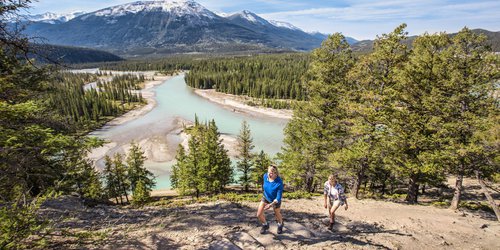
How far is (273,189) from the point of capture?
9.67 m

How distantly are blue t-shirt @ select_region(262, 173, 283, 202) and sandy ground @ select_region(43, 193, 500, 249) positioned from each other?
1.55 metres

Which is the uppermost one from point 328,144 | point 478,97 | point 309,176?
point 478,97

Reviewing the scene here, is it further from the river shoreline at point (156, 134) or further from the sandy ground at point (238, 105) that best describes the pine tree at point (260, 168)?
the sandy ground at point (238, 105)

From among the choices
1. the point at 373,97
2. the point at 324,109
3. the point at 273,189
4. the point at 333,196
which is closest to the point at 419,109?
the point at 373,97

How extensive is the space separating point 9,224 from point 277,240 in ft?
24.9

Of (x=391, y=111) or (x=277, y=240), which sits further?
(x=391, y=111)

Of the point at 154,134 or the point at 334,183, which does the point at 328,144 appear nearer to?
the point at 334,183

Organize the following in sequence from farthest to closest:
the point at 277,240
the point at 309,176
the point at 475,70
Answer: the point at 309,176 < the point at 475,70 < the point at 277,240

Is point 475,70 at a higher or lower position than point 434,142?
higher

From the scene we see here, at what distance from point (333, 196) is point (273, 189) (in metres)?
3.25

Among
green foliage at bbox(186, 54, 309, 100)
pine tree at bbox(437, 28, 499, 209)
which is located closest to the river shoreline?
green foliage at bbox(186, 54, 309, 100)

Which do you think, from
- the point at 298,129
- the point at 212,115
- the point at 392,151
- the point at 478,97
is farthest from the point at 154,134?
the point at 478,97

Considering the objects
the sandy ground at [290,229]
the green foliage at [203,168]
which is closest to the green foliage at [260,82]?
the green foliage at [203,168]

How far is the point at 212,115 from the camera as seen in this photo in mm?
84500
